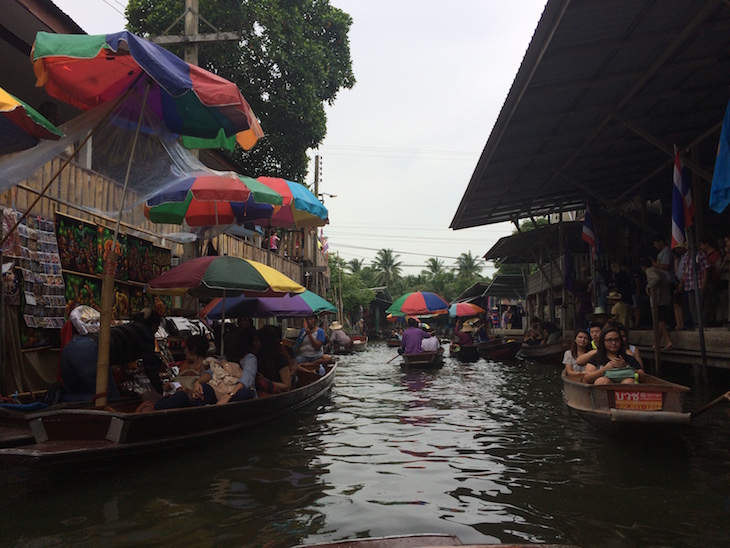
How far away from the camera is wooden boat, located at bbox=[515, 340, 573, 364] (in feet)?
52.2

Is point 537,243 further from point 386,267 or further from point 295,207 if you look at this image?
point 386,267

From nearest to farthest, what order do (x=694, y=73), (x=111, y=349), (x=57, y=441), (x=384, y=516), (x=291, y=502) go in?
1. (x=384, y=516)
2. (x=291, y=502)
3. (x=57, y=441)
4. (x=111, y=349)
5. (x=694, y=73)

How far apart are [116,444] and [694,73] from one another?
30.3 ft

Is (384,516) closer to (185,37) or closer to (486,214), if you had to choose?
(185,37)

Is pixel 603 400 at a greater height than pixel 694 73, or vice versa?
pixel 694 73

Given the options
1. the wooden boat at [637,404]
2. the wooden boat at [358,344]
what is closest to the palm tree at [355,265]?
the wooden boat at [358,344]

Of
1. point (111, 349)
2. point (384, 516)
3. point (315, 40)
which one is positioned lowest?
point (384, 516)

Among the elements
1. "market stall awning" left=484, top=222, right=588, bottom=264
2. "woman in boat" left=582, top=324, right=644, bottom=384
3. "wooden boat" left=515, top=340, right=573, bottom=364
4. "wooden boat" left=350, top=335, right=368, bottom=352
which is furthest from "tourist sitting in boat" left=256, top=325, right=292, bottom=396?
"wooden boat" left=350, top=335, right=368, bottom=352

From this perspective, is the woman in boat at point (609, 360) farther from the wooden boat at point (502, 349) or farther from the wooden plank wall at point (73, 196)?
the wooden boat at point (502, 349)

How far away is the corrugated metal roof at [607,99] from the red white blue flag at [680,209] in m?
0.34

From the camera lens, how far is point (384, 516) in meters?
4.15

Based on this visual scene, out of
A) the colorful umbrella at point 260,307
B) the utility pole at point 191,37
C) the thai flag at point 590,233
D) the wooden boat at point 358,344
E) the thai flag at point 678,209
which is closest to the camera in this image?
the thai flag at point 678,209

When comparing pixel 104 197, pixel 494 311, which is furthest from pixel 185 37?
pixel 494 311

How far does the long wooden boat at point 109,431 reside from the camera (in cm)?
464
